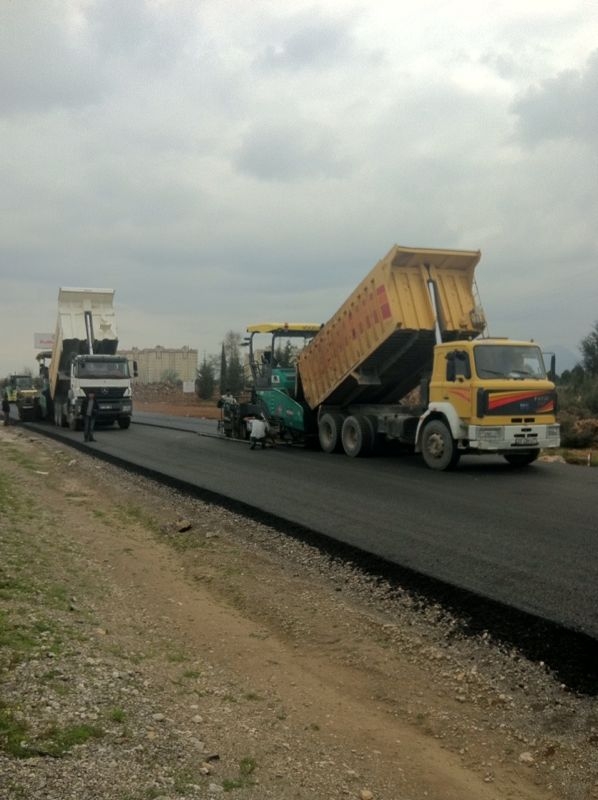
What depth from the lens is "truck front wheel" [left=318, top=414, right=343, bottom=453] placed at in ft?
54.3

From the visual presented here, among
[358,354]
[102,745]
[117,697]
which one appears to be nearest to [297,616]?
[117,697]

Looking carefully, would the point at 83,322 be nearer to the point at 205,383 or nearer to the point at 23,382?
the point at 23,382

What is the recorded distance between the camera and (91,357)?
Answer: 24.7 m

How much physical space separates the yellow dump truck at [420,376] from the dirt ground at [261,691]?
230 inches

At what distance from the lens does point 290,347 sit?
61.7 ft

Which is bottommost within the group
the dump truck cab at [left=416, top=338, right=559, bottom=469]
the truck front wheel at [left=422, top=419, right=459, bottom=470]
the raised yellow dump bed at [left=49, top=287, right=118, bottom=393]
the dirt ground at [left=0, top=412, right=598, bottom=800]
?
the dirt ground at [left=0, top=412, right=598, bottom=800]

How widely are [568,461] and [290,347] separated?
7.02m

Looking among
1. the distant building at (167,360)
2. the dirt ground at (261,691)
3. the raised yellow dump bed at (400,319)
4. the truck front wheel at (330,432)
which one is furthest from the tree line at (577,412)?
the distant building at (167,360)

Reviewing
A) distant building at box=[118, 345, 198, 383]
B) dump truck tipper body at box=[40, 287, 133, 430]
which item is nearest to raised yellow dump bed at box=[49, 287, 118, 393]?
dump truck tipper body at box=[40, 287, 133, 430]

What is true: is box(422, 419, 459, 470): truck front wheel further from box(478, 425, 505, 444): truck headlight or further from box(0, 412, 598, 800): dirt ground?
box(0, 412, 598, 800): dirt ground

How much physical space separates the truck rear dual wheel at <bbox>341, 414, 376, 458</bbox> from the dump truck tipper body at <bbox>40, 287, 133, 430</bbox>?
11.4 meters

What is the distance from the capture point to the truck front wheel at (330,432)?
16562mm

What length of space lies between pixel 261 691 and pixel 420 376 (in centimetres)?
1175

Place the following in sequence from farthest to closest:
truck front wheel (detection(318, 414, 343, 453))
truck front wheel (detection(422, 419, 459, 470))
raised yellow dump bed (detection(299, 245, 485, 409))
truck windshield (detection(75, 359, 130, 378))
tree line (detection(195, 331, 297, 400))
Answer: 1. tree line (detection(195, 331, 297, 400))
2. truck windshield (detection(75, 359, 130, 378))
3. truck front wheel (detection(318, 414, 343, 453))
4. raised yellow dump bed (detection(299, 245, 485, 409))
5. truck front wheel (detection(422, 419, 459, 470))
